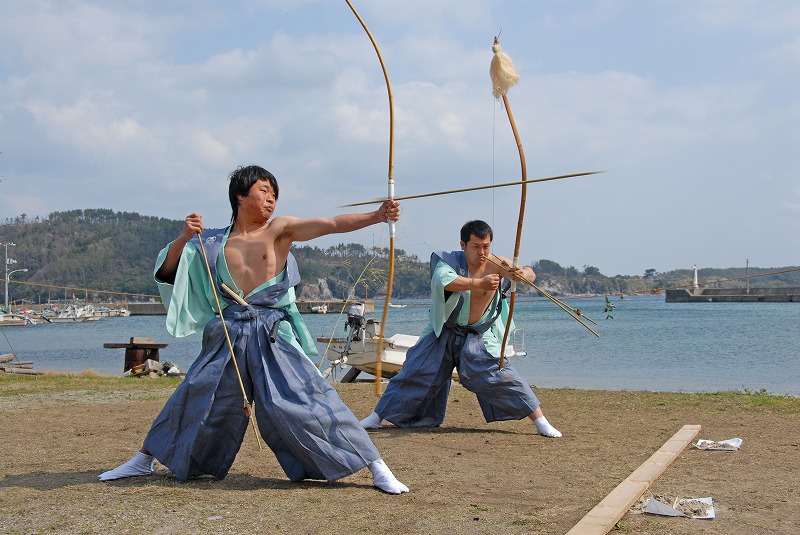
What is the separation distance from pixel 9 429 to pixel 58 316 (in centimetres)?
7808

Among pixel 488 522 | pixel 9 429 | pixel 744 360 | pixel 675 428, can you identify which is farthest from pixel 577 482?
pixel 744 360

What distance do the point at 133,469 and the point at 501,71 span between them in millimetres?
3740

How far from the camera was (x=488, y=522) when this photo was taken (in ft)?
13.5

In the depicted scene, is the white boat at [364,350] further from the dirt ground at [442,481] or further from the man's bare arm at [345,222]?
the man's bare arm at [345,222]

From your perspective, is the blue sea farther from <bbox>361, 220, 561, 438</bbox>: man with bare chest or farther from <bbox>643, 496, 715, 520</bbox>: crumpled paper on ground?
<bbox>643, 496, 715, 520</bbox>: crumpled paper on ground

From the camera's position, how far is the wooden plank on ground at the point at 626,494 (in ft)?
12.9

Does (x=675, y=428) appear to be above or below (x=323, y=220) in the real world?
below

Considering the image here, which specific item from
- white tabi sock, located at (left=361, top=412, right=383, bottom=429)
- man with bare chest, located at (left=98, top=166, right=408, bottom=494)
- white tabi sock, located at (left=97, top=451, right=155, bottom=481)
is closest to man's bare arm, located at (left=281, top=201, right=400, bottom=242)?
man with bare chest, located at (left=98, top=166, right=408, bottom=494)

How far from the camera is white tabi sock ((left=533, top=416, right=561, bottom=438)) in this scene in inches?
281

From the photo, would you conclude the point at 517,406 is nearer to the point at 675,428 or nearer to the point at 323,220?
the point at 675,428

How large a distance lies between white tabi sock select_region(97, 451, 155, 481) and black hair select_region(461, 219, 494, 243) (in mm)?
3121

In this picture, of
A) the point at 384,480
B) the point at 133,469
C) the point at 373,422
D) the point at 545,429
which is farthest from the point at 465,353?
the point at 133,469

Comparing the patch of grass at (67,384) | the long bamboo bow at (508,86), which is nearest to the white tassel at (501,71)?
the long bamboo bow at (508,86)

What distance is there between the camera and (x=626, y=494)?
4527 mm
